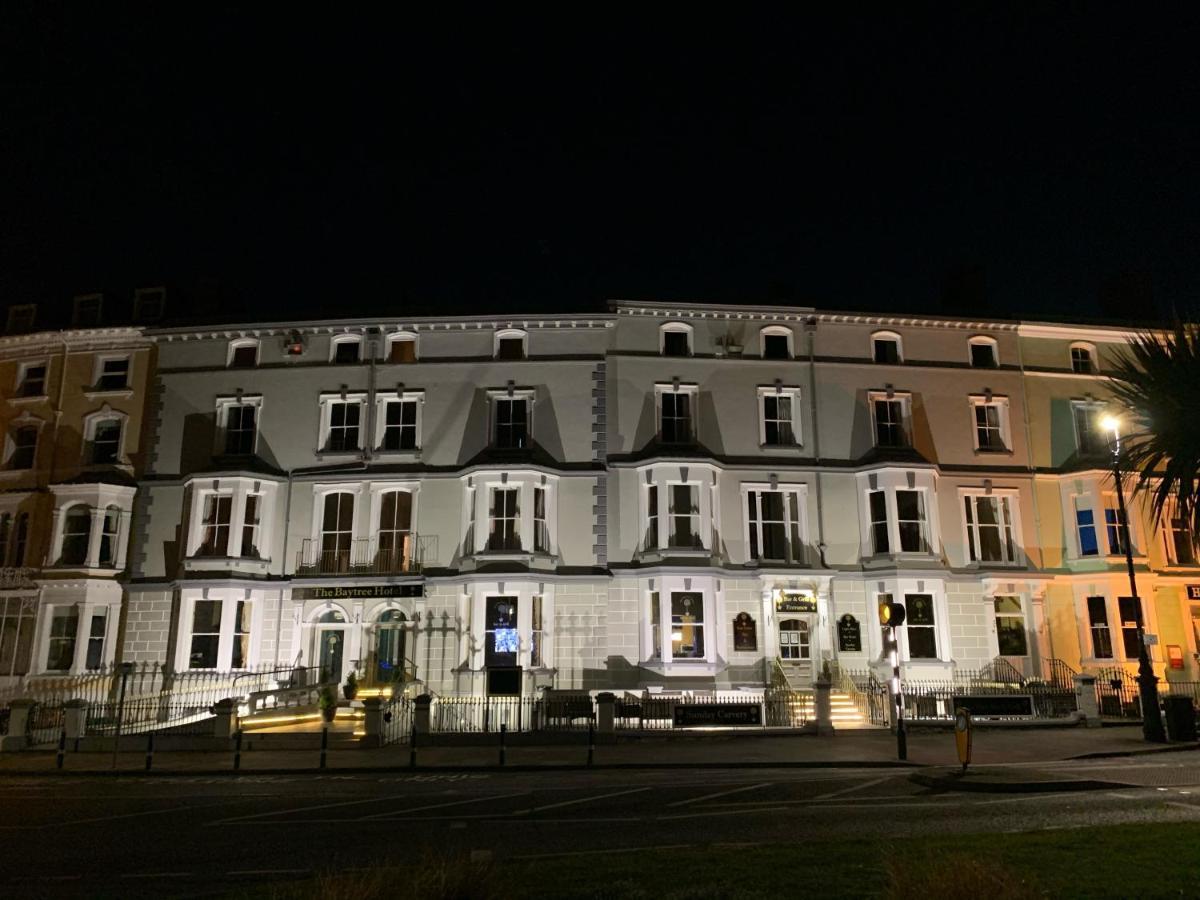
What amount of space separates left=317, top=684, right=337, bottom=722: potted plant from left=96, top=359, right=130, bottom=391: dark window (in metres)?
15.9

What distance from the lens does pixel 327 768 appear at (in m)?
19.1

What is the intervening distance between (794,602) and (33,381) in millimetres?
30429

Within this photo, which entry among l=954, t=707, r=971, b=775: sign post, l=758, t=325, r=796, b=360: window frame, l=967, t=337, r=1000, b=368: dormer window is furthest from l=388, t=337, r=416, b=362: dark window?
l=954, t=707, r=971, b=775: sign post

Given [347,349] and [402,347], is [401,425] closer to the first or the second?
[402,347]

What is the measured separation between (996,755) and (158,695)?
24.3 meters

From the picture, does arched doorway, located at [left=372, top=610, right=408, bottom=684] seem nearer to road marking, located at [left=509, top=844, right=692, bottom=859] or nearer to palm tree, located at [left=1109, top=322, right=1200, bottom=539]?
road marking, located at [left=509, top=844, right=692, bottom=859]

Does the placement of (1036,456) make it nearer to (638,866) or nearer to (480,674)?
(480,674)

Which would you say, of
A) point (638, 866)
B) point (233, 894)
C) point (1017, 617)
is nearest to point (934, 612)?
point (1017, 617)

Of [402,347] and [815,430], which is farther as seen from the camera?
[402,347]

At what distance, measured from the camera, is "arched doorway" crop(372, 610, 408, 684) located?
2973 cm

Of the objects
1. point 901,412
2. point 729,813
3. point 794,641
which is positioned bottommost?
point 729,813

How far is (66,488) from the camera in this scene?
31.6 m

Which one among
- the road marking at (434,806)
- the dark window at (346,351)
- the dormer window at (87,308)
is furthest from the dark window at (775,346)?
the dormer window at (87,308)

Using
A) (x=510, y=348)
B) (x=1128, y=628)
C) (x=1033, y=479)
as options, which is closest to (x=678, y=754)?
(x=510, y=348)
